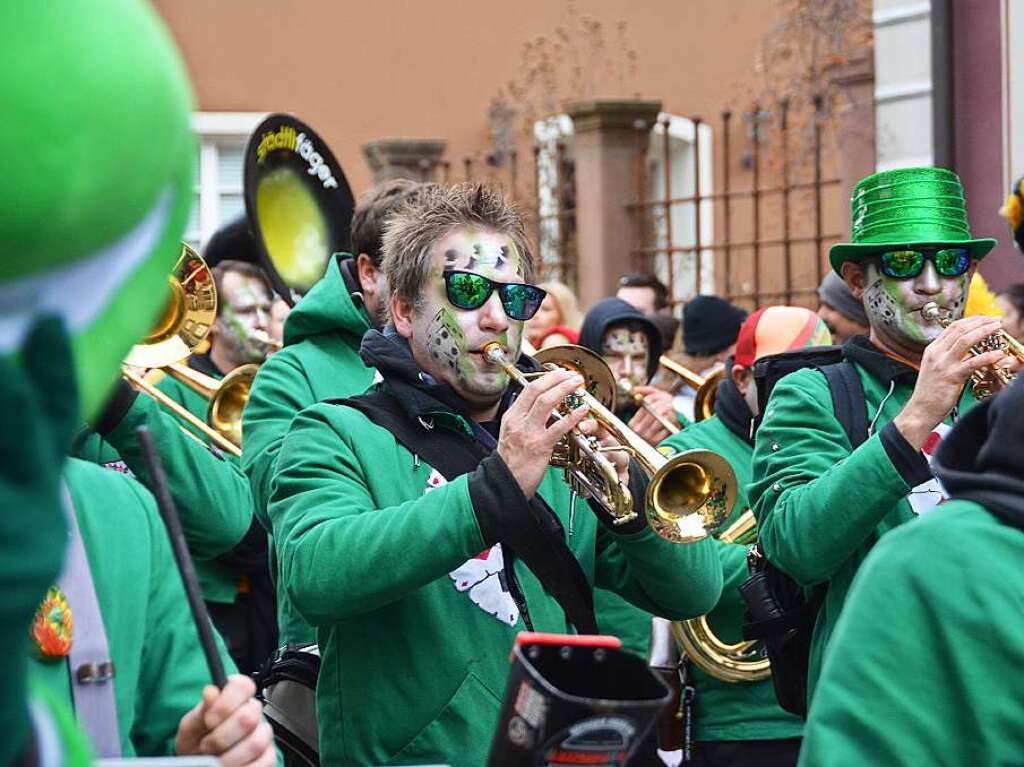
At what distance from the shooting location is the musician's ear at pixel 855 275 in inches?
188

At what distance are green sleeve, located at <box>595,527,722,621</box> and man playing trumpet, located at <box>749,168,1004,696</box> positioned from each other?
9.3 inches

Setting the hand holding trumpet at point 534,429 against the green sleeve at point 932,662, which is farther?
the hand holding trumpet at point 534,429

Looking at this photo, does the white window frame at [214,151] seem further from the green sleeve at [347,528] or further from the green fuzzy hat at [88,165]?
the green fuzzy hat at [88,165]

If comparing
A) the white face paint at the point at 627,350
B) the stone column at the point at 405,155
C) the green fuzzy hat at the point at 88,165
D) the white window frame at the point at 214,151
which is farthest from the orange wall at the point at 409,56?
the green fuzzy hat at the point at 88,165

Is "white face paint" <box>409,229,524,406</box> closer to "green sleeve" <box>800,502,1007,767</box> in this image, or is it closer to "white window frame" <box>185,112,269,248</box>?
"green sleeve" <box>800,502,1007,767</box>

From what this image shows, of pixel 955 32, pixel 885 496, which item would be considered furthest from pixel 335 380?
pixel 955 32

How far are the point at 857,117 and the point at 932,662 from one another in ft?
34.7

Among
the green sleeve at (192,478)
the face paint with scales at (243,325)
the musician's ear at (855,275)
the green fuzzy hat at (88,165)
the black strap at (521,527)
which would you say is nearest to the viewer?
the green fuzzy hat at (88,165)

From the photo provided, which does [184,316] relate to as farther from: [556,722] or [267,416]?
[556,722]

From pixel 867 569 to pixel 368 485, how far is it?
5.70 feet

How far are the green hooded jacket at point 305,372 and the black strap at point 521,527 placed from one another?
3.36 ft

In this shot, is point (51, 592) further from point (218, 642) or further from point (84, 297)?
point (84, 297)

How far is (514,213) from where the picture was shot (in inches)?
170

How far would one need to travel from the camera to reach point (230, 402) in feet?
21.9
